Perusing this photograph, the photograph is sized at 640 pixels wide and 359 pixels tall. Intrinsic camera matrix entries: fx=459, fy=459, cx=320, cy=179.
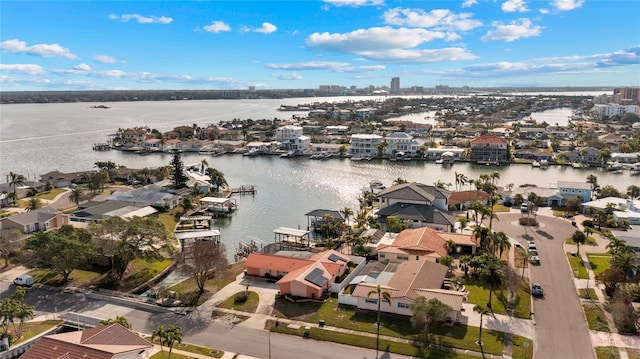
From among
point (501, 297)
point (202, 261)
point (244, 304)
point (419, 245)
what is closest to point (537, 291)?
point (501, 297)

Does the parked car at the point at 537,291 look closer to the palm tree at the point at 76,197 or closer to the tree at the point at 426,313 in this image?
the tree at the point at 426,313

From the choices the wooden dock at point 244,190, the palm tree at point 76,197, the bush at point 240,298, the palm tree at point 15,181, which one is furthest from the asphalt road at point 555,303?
the palm tree at point 15,181

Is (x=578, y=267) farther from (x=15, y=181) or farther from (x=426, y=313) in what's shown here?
(x=15, y=181)

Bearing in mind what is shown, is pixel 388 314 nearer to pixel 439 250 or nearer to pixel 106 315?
pixel 439 250

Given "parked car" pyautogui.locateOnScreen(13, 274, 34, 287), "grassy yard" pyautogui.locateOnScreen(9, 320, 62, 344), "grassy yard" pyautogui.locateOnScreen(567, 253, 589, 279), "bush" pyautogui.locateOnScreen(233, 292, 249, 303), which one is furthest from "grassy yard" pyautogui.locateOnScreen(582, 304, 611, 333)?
"parked car" pyautogui.locateOnScreen(13, 274, 34, 287)

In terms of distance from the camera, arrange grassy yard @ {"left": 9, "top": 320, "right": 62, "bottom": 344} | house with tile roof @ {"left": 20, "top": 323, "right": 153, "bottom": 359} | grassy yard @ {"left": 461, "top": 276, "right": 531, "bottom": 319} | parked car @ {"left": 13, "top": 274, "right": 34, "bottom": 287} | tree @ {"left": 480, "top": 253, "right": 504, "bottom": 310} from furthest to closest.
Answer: parked car @ {"left": 13, "top": 274, "right": 34, "bottom": 287} < grassy yard @ {"left": 461, "top": 276, "right": 531, "bottom": 319} < tree @ {"left": 480, "top": 253, "right": 504, "bottom": 310} < grassy yard @ {"left": 9, "top": 320, "right": 62, "bottom": 344} < house with tile roof @ {"left": 20, "top": 323, "right": 153, "bottom": 359}

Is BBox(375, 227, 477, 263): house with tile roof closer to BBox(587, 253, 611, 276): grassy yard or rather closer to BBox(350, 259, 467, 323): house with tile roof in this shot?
BBox(350, 259, 467, 323): house with tile roof

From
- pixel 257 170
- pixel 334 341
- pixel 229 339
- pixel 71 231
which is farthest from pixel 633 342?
pixel 257 170
